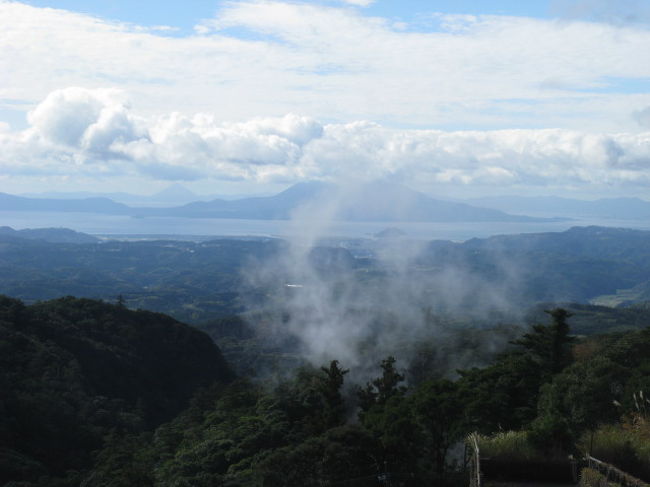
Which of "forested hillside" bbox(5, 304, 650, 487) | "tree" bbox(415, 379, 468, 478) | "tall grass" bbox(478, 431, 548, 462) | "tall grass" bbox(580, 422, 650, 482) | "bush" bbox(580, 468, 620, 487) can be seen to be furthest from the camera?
"tree" bbox(415, 379, 468, 478)

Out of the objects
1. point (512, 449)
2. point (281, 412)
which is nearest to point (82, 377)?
point (281, 412)

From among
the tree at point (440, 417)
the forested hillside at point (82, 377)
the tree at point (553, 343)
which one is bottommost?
the forested hillside at point (82, 377)

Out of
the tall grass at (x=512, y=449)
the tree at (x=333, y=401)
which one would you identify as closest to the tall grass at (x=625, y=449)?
the tall grass at (x=512, y=449)

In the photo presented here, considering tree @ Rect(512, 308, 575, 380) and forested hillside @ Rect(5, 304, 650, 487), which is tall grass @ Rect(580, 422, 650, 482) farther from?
tree @ Rect(512, 308, 575, 380)

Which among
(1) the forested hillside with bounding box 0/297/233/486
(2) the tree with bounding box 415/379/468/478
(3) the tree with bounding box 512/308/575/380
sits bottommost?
(1) the forested hillside with bounding box 0/297/233/486

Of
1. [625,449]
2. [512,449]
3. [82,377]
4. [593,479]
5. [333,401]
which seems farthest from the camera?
[82,377]

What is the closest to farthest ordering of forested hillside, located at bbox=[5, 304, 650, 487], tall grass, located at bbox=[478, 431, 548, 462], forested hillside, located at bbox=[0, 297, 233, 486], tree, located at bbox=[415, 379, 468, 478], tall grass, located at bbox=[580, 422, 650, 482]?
tall grass, located at bbox=[580, 422, 650, 482] < tall grass, located at bbox=[478, 431, 548, 462] < forested hillside, located at bbox=[5, 304, 650, 487] < tree, located at bbox=[415, 379, 468, 478] < forested hillside, located at bbox=[0, 297, 233, 486]

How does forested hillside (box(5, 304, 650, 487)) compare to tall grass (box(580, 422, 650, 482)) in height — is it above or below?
below

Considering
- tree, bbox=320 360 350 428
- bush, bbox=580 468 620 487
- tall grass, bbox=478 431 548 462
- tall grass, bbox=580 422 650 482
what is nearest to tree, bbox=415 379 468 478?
tree, bbox=320 360 350 428

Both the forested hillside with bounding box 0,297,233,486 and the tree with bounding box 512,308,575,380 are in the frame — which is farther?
the forested hillside with bounding box 0,297,233,486

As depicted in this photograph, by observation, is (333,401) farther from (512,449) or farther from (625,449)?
(625,449)

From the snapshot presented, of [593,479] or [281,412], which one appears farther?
[281,412]

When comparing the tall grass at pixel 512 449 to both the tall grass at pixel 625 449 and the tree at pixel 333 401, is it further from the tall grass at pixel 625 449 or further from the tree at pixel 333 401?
the tree at pixel 333 401

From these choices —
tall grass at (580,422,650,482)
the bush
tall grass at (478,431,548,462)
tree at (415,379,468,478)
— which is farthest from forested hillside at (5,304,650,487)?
the bush
